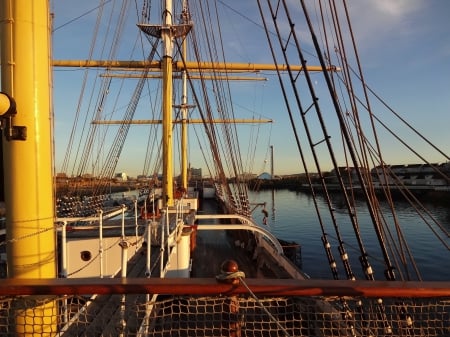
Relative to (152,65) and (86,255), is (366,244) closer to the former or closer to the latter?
(152,65)

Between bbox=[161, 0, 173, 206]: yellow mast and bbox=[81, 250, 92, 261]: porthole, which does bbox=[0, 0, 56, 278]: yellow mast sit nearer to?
bbox=[81, 250, 92, 261]: porthole

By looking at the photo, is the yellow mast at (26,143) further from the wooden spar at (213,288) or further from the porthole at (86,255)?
the porthole at (86,255)

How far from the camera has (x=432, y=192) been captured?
4844cm

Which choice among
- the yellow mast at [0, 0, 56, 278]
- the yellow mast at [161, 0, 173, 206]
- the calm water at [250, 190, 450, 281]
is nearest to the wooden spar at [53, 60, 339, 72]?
the yellow mast at [161, 0, 173, 206]

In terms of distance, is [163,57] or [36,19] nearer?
[36,19]

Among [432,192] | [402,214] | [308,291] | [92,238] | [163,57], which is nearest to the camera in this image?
[308,291]

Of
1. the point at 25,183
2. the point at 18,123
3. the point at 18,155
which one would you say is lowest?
the point at 25,183

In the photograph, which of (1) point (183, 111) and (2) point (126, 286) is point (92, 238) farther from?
(1) point (183, 111)

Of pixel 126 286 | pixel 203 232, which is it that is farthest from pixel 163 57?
pixel 126 286

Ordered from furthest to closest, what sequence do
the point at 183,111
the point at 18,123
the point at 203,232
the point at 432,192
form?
the point at 432,192, the point at 183,111, the point at 203,232, the point at 18,123

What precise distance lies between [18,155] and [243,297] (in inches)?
77.7

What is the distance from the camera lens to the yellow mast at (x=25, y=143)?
2.72 meters

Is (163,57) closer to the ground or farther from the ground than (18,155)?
farther from the ground

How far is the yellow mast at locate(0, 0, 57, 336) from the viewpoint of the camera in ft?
8.94
